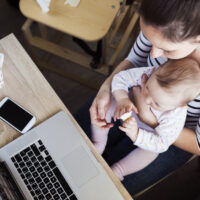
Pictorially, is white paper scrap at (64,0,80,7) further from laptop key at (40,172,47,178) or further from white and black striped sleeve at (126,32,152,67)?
laptop key at (40,172,47,178)

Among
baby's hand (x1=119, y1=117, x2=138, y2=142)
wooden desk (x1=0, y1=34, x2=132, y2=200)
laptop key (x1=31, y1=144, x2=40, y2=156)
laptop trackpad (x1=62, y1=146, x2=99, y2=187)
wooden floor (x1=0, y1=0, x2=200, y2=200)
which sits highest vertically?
wooden desk (x1=0, y1=34, x2=132, y2=200)

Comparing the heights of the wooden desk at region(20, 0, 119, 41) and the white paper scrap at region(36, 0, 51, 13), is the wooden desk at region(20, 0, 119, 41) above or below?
below

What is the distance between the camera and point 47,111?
35.9 inches

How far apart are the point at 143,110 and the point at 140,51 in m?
0.27

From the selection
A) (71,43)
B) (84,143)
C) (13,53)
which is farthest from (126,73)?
(71,43)

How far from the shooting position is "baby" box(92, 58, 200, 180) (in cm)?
77

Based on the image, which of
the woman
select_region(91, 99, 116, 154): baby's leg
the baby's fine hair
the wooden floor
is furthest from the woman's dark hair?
the wooden floor

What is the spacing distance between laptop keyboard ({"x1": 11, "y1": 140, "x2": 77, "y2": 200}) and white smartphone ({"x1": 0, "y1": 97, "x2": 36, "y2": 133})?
79 millimetres

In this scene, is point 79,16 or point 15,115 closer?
point 15,115

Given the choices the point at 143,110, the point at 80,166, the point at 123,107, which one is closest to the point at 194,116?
the point at 143,110

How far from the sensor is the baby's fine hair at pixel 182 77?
29.6 inches

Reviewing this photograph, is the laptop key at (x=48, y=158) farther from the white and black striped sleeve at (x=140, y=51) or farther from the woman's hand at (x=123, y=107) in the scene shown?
the white and black striped sleeve at (x=140, y=51)

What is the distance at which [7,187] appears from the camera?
2.50 ft

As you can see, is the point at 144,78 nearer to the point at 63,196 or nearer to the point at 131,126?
the point at 131,126
